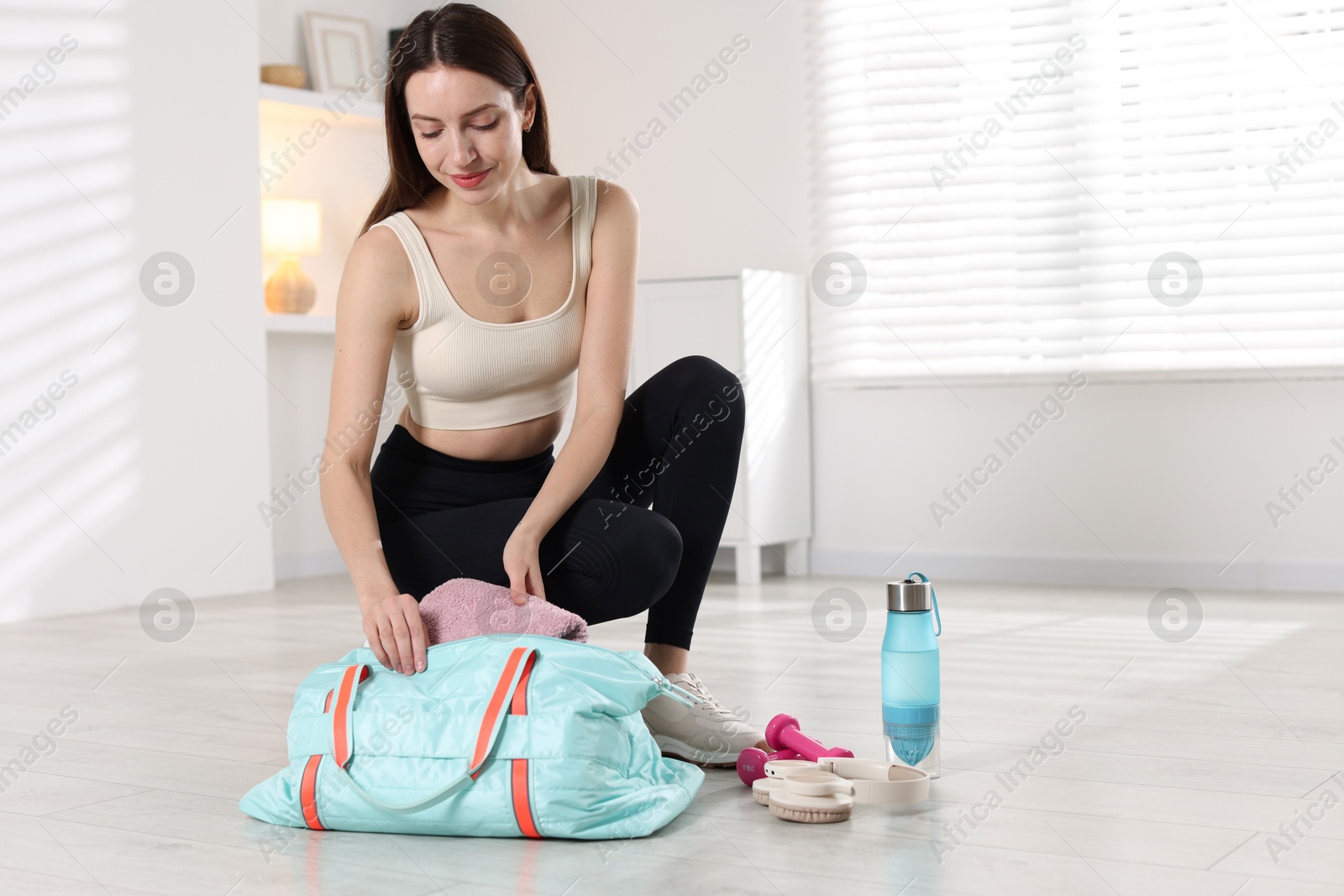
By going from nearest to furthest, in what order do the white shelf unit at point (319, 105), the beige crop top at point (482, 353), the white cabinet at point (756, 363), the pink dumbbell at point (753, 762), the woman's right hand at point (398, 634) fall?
the woman's right hand at point (398, 634), the pink dumbbell at point (753, 762), the beige crop top at point (482, 353), the white cabinet at point (756, 363), the white shelf unit at point (319, 105)

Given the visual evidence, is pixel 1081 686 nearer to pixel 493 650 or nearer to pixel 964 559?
pixel 493 650

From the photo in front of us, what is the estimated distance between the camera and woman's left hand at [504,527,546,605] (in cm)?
143

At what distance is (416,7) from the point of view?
409 cm

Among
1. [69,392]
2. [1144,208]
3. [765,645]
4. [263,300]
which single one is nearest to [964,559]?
[1144,208]

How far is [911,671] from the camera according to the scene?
1.38 metres

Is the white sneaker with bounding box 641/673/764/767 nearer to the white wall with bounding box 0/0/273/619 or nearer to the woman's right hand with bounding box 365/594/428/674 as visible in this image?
the woman's right hand with bounding box 365/594/428/674

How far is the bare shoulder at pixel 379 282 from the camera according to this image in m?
1.49

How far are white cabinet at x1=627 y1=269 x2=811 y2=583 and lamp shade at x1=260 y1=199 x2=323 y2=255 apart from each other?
878 millimetres

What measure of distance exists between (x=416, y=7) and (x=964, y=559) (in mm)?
2276

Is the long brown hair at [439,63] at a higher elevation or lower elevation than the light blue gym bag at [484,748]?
higher

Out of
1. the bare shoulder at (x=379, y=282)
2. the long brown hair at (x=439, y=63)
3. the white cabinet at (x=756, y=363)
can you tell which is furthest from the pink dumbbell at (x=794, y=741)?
the white cabinet at (x=756, y=363)

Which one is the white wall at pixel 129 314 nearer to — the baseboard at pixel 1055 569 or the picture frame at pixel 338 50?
the picture frame at pixel 338 50

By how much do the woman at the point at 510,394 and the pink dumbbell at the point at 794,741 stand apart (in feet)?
0.16

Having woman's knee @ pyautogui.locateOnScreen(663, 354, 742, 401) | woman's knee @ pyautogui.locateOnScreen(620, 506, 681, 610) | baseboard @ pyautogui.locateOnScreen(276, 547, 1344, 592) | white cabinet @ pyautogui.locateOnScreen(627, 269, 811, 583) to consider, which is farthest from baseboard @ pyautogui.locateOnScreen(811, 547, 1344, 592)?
woman's knee @ pyautogui.locateOnScreen(620, 506, 681, 610)
